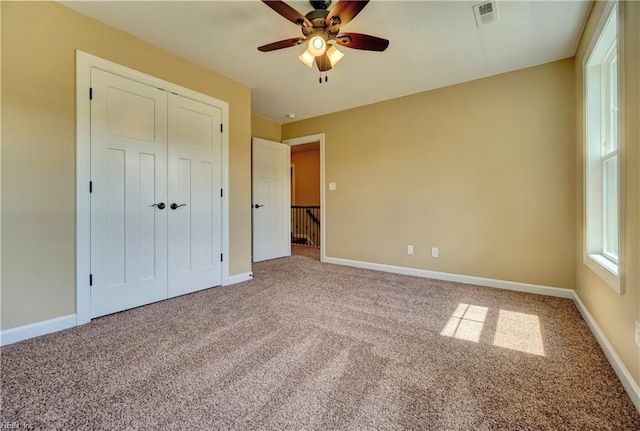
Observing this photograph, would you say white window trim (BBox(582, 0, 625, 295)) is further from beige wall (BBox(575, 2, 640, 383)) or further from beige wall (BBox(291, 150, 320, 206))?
beige wall (BBox(291, 150, 320, 206))

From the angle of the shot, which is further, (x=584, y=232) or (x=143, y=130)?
(x=143, y=130)

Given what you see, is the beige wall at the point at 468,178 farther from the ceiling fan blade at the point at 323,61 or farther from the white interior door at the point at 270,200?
the ceiling fan blade at the point at 323,61

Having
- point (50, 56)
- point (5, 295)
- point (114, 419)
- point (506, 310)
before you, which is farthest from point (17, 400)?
point (506, 310)

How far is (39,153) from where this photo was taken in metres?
2.01

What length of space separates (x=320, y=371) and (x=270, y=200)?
3.65 metres

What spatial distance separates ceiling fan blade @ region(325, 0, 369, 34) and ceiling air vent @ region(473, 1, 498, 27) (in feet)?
3.34

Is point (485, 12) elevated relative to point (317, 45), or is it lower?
elevated

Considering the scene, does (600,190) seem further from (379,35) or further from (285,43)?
(285,43)

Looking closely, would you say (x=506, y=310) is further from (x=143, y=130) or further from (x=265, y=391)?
(x=143, y=130)

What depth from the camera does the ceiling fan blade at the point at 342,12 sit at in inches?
68.2

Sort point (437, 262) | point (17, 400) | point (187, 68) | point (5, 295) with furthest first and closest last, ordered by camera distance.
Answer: point (437, 262) < point (187, 68) < point (5, 295) < point (17, 400)

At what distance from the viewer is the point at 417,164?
375cm

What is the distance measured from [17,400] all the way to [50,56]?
2295 millimetres

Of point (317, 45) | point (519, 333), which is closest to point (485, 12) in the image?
point (317, 45)
